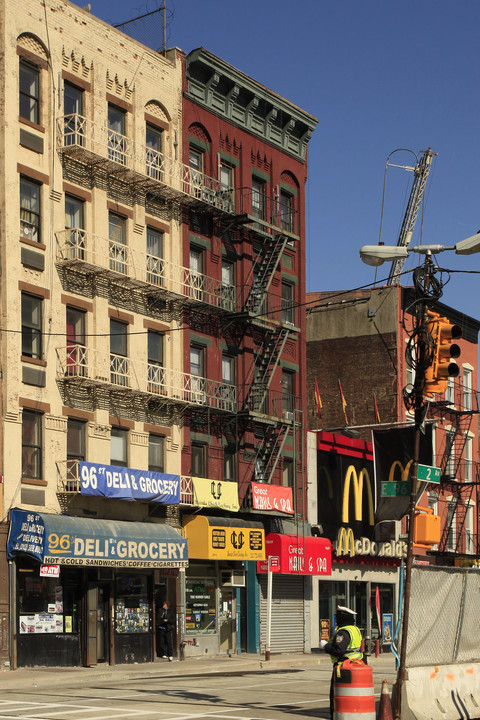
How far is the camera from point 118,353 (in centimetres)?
3819

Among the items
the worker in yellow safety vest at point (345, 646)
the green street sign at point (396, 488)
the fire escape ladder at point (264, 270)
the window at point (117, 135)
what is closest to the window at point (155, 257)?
the window at point (117, 135)

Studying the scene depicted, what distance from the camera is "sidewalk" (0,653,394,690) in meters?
28.3

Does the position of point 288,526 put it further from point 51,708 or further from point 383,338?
point 51,708

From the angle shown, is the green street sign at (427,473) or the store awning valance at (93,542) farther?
the store awning valance at (93,542)

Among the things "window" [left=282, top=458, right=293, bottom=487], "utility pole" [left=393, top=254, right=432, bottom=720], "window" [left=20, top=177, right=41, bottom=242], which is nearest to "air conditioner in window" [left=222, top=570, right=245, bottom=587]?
"window" [left=282, top=458, right=293, bottom=487]

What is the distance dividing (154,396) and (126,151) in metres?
8.68

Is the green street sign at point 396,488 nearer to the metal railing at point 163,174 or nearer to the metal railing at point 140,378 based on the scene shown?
the metal railing at point 140,378

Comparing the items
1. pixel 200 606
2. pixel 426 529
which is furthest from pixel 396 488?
pixel 426 529

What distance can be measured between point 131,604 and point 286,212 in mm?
19461

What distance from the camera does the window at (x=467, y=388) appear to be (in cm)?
6177

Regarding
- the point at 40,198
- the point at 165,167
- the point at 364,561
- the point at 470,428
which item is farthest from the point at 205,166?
the point at 470,428

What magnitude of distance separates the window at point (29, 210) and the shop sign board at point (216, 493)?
10.7 m

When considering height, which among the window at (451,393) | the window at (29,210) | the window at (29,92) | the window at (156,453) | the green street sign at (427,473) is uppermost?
the window at (29,92)

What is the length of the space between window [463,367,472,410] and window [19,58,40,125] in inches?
1323
